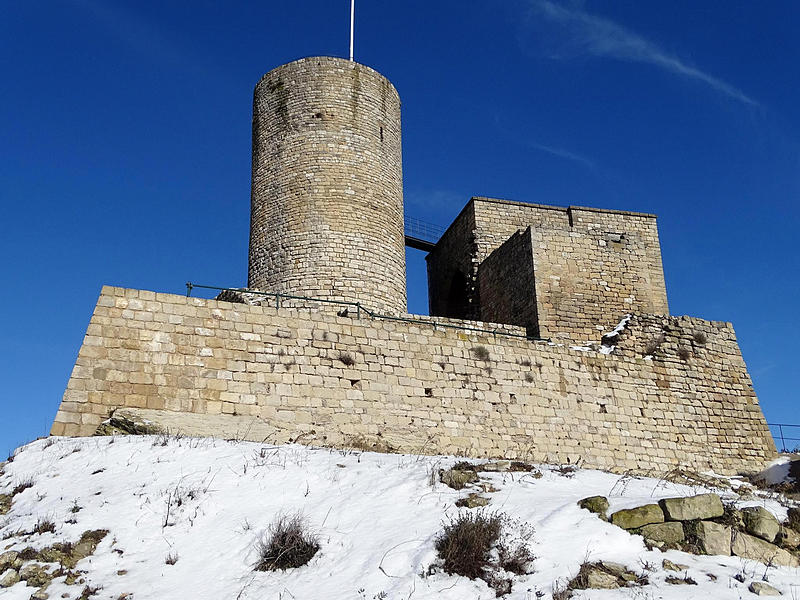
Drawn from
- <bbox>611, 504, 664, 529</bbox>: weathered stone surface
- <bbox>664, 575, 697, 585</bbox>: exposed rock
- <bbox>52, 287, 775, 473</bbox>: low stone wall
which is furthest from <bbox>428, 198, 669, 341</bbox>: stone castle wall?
<bbox>664, 575, 697, 585</bbox>: exposed rock

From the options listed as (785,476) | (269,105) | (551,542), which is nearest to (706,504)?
(551,542)

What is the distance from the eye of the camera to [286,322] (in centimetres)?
1342

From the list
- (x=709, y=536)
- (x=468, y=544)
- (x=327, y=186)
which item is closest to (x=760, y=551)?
(x=709, y=536)

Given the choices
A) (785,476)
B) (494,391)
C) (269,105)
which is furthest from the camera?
(269,105)

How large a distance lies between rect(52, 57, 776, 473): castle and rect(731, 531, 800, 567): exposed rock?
259 inches

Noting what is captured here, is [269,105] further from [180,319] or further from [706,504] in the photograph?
[706,504]

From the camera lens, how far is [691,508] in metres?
7.34

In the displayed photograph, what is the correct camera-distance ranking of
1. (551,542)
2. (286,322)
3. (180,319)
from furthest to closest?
(286,322) → (180,319) → (551,542)

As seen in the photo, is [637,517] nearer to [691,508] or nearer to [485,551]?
[691,508]

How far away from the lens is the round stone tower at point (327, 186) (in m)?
17.3

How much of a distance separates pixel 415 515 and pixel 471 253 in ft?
51.0

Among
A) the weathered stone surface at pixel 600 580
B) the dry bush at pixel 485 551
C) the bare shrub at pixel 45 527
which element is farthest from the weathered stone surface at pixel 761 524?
the bare shrub at pixel 45 527

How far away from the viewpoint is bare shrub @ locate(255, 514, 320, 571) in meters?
6.67

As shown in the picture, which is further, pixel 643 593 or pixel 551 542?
pixel 551 542
